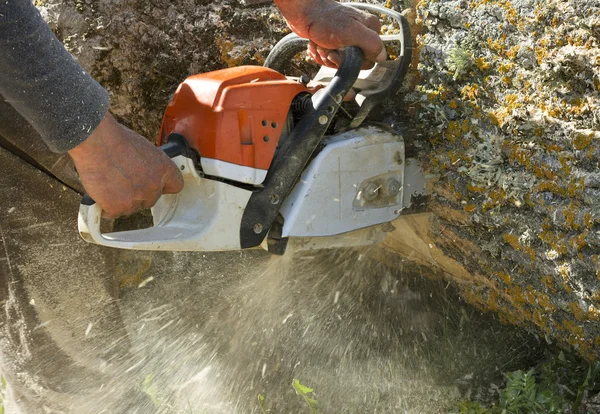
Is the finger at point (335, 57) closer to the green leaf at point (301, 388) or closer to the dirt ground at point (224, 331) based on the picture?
the dirt ground at point (224, 331)

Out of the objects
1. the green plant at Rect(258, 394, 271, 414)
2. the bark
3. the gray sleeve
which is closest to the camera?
the gray sleeve

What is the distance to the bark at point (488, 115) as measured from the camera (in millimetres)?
1903

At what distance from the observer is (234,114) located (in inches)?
82.3

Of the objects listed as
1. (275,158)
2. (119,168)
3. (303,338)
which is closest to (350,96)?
(275,158)

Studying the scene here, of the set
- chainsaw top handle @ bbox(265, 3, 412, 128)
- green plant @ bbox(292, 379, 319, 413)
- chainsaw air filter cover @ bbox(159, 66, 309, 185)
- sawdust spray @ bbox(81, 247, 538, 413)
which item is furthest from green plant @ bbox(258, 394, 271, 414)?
chainsaw top handle @ bbox(265, 3, 412, 128)

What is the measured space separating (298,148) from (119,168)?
22.8 inches

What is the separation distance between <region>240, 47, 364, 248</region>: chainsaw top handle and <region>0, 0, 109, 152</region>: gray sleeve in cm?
58

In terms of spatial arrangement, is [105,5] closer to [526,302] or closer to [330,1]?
[330,1]

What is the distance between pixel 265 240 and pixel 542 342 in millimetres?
1295

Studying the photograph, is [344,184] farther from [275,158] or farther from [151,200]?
[151,200]

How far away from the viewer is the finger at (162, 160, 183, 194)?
2027 millimetres

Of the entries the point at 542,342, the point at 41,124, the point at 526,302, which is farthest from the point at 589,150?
the point at 41,124

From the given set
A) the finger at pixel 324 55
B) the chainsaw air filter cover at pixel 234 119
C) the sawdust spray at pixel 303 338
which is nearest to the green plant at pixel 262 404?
the sawdust spray at pixel 303 338

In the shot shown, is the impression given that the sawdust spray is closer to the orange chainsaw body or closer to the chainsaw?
the chainsaw
